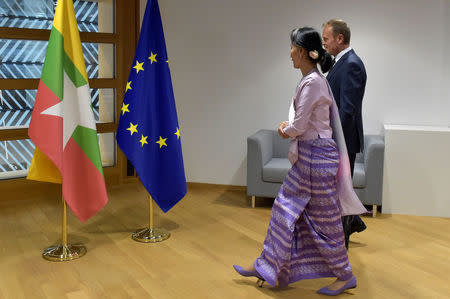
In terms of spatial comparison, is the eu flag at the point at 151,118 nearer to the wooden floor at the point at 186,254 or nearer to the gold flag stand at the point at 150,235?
the gold flag stand at the point at 150,235

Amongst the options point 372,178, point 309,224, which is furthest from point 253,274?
point 372,178

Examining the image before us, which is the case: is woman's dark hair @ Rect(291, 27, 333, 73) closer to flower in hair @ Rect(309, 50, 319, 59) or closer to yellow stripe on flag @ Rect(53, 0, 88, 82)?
flower in hair @ Rect(309, 50, 319, 59)

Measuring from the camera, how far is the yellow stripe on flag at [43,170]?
394cm

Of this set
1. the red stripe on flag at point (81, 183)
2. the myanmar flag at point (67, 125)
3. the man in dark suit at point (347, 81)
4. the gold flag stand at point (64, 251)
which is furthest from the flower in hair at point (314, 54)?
the gold flag stand at point (64, 251)

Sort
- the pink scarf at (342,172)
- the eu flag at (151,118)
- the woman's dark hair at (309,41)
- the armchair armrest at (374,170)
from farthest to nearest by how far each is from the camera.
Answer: the armchair armrest at (374,170) < the eu flag at (151,118) < the pink scarf at (342,172) < the woman's dark hair at (309,41)

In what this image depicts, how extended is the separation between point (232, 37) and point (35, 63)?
2.08 metres

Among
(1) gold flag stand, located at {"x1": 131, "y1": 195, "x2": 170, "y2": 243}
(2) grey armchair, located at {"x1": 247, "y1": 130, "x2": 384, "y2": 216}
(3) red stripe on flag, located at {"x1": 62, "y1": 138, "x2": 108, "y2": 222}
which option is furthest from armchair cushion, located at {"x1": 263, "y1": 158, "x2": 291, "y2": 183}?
(3) red stripe on flag, located at {"x1": 62, "y1": 138, "x2": 108, "y2": 222}

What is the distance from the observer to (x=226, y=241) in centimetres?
436

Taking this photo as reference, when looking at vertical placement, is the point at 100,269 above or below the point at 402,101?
below

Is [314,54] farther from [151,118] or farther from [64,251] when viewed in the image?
[64,251]

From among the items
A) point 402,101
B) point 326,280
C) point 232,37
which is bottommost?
point 326,280

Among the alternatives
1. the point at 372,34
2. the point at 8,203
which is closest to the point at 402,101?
the point at 372,34

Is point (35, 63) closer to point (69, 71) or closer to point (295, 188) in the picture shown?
point (69, 71)

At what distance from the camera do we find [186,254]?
13.3 feet
